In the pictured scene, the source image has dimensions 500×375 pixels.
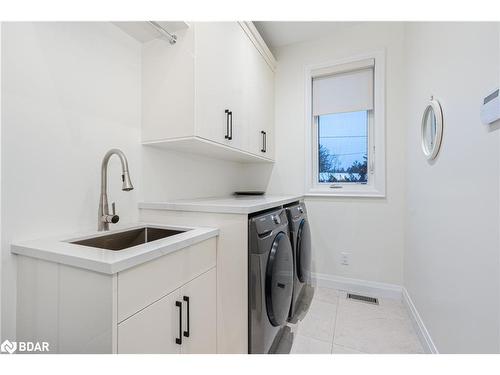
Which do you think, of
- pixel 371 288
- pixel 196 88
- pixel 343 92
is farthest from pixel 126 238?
pixel 343 92

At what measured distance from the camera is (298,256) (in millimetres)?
1914

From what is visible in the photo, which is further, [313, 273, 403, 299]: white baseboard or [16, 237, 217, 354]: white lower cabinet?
[313, 273, 403, 299]: white baseboard

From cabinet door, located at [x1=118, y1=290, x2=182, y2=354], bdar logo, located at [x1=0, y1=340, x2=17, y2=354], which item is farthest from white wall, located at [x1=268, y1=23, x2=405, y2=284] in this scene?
bdar logo, located at [x1=0, y1=340, x2=17, y2=354]

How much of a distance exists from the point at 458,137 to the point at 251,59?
1.62 metres

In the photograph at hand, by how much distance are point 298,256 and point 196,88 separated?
1446 mm

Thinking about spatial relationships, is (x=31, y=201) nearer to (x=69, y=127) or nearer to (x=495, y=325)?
(x=69, y=127)

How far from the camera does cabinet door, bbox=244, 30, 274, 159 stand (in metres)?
2.03

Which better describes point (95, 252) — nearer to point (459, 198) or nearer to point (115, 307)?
point (115, 307)

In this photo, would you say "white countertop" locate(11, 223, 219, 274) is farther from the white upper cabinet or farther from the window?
the window

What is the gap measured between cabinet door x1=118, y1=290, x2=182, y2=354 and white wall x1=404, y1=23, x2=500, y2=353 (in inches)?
46.9

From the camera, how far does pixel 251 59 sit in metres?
2.06

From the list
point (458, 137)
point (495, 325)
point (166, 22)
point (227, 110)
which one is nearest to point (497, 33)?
point (458, 137)

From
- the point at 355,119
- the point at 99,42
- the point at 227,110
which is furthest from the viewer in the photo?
the point at 355,119

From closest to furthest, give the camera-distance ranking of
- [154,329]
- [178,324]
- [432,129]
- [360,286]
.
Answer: [154,329]
[178,324]
[432,129]
[360,286]
